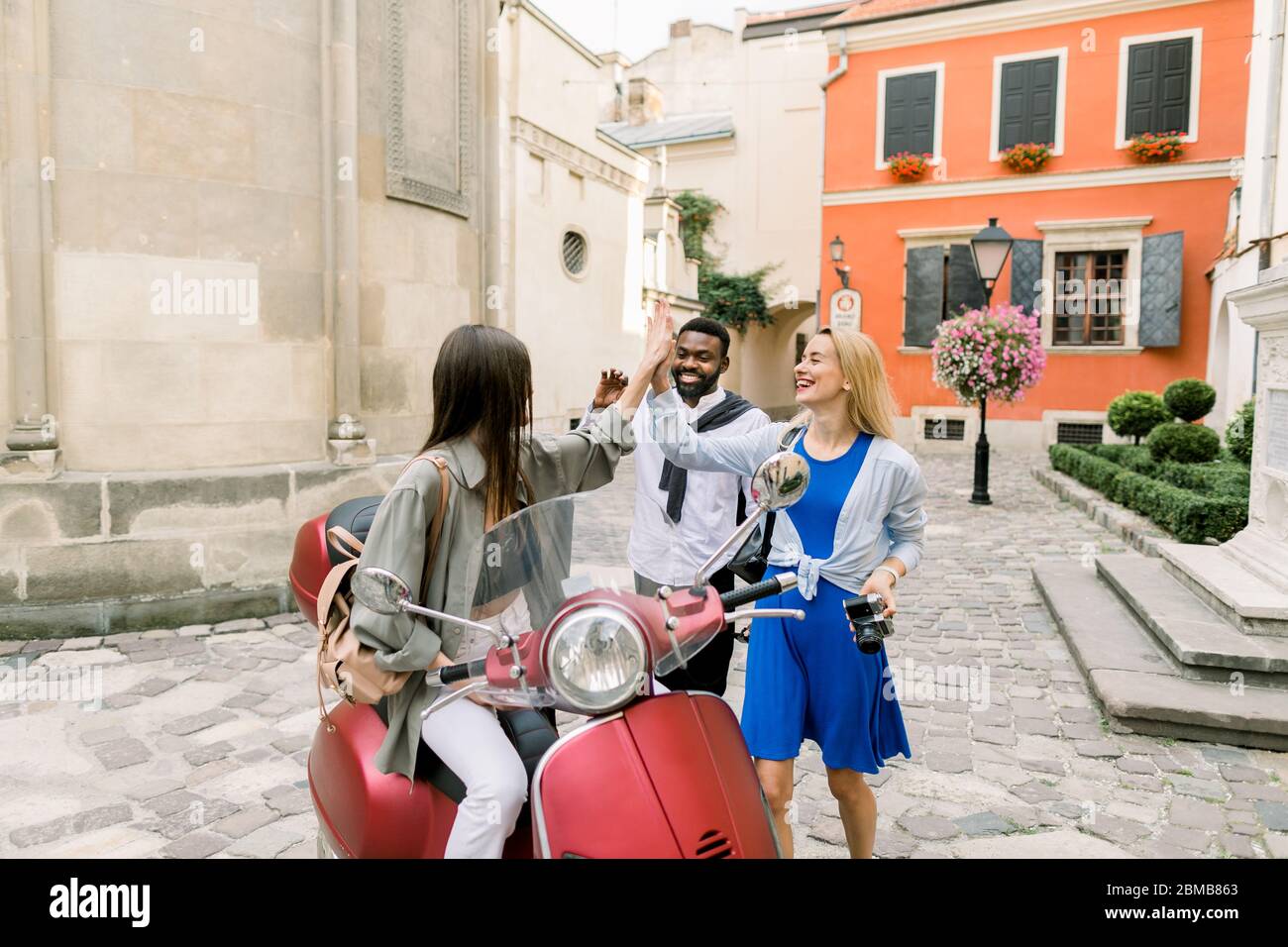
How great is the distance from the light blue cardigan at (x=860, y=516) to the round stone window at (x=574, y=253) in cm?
1416

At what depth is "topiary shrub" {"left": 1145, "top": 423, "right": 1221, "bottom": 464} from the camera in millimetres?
11445

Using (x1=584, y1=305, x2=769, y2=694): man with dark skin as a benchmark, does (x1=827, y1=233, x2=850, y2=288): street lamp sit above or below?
above

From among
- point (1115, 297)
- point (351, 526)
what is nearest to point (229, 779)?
point (351, 526)

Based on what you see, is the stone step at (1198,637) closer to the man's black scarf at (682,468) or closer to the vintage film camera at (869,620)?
the man's black scarf at (682,468)

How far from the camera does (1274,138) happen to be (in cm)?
1014

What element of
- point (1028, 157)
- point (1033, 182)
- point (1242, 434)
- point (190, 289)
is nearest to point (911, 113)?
point (1028, 157)

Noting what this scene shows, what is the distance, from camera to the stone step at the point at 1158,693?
4.48 metres

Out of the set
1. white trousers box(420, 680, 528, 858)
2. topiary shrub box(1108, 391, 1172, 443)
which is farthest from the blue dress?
topiary shrub box(1108, 391, 1172, 443)

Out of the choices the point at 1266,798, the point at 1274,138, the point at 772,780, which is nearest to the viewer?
the point at 772,780

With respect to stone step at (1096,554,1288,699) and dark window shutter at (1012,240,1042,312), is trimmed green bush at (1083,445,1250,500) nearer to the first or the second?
stone step at (1096,554,1288,699)

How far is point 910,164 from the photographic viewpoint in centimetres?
2161

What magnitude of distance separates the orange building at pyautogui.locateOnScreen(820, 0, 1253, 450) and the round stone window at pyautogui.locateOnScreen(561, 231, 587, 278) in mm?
7932
